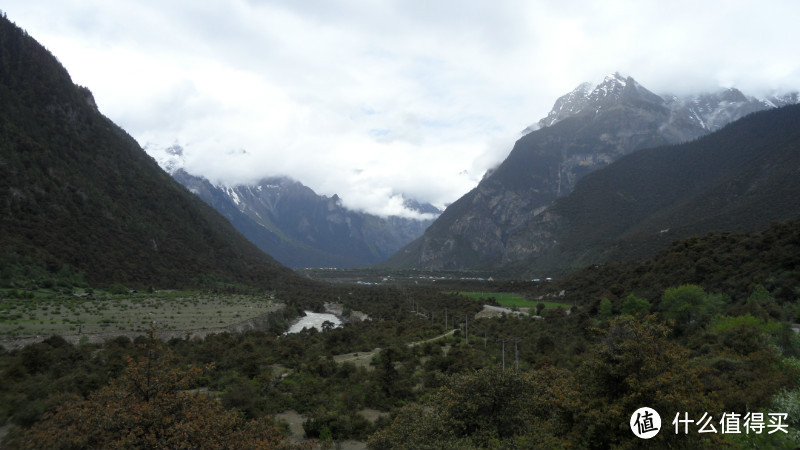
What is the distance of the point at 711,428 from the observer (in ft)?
31.7

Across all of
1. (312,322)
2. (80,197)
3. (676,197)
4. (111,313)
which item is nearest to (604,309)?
(312,322)

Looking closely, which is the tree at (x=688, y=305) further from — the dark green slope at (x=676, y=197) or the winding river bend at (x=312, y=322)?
the dark green slope at (x=676, y=197)

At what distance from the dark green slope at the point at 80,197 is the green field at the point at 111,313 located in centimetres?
1326

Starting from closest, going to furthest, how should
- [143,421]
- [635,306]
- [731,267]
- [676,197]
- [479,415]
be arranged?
[143,421], [479,415], [635,306], [731,267], [676,197]

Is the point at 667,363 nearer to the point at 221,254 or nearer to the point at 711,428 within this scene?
the point at 711,428

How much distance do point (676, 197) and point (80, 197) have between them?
164443 mm

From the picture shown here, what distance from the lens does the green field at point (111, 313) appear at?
3459 cm

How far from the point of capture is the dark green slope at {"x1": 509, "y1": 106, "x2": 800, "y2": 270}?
90188 mm

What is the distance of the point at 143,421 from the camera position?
769cm

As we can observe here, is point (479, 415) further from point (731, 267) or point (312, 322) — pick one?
point (312, 322)

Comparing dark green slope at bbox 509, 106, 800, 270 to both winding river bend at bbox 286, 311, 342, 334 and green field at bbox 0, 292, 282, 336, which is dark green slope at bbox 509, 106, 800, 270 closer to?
winding river bend at bbox 286, 311, 342, 334

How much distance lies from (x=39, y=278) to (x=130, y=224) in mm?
32320

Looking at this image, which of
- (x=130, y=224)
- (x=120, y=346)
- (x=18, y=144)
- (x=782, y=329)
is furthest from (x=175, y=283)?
(x=782, y=329)

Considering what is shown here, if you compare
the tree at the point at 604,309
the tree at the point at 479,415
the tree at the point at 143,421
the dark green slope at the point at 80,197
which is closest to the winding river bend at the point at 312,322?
the dark green slope at the point at 80,197
